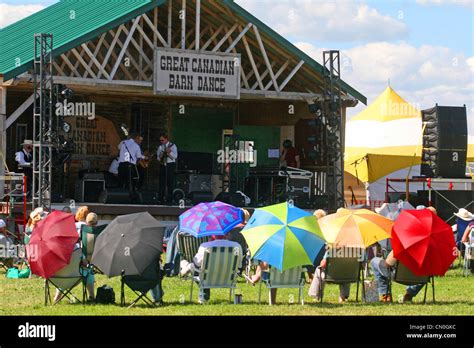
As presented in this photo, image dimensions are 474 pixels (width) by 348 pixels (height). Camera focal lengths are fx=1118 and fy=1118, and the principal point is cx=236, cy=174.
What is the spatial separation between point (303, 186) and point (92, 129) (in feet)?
18.5

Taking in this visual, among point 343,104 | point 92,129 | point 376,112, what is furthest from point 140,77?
point 376,112

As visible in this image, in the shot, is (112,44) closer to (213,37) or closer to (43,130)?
(213,37)

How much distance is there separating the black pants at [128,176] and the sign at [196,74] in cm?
183

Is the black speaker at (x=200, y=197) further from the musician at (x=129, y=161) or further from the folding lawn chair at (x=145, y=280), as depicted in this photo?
the folding lawn chair at (x=145, y=280)

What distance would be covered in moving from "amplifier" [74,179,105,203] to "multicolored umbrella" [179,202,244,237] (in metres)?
9.20

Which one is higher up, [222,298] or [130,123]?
[130,123]

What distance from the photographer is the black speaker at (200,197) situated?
83.1 ft

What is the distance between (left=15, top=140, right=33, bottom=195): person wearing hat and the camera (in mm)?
23281

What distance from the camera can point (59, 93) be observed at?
2247 centimetres

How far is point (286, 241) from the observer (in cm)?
1341

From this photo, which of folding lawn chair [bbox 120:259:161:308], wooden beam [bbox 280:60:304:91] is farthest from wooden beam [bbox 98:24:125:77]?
folding lawn chair [bbox 120:259:161:308]

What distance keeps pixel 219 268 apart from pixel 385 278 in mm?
2200

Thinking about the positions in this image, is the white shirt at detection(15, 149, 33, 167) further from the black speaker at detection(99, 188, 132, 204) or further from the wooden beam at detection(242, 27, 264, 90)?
the wooden beam at detection(242, 27, 264, 90)
